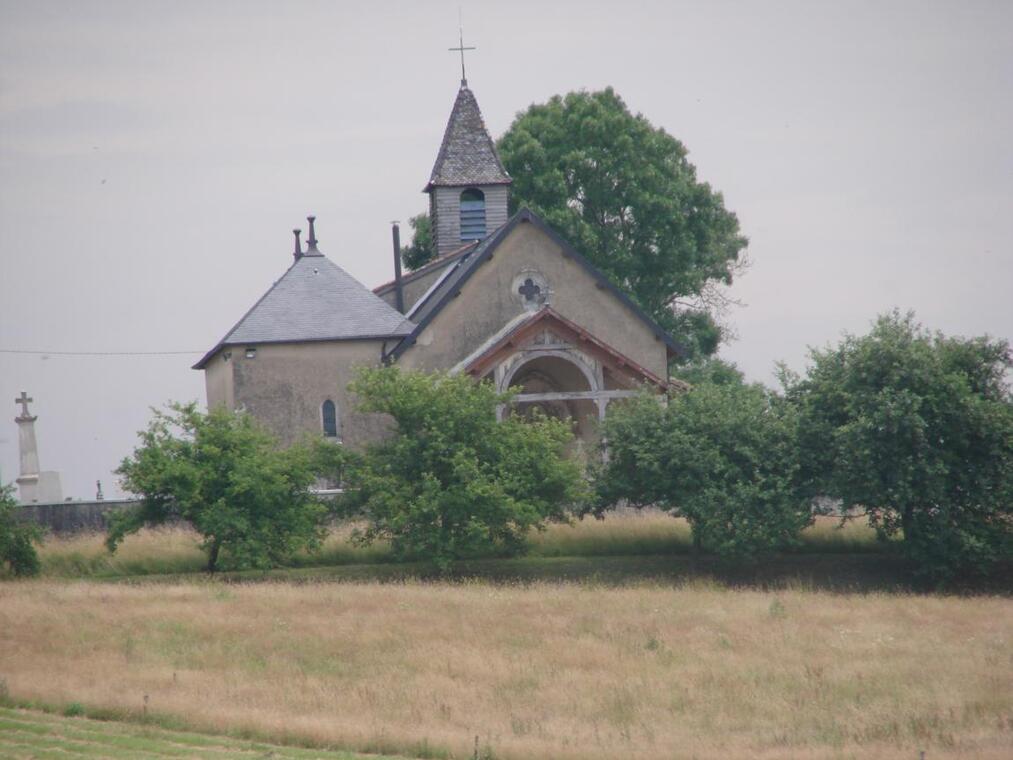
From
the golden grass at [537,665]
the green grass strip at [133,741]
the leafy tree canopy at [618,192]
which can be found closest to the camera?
the green grass strip at [133,741]

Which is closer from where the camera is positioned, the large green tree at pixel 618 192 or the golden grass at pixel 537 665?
the golden grass at pixel 537 665

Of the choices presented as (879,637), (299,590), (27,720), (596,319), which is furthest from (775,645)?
(596,319)

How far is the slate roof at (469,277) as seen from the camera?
47.0m

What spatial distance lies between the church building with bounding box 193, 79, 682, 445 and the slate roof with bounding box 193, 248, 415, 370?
0.15 feet

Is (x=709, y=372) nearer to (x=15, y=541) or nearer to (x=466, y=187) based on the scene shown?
(x=466, y=187)

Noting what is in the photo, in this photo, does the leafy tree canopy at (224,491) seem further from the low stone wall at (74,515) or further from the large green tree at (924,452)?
the large green tree at (924,452)

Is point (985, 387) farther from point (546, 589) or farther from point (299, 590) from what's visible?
point (299, 590)

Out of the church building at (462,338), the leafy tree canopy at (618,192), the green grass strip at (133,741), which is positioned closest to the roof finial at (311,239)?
the church building at (462,338)

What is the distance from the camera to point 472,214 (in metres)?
56.0

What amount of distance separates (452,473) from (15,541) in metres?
10.4

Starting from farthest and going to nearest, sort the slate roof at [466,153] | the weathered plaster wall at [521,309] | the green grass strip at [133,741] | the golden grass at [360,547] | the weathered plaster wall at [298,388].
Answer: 1. the slate roof at [466,153]
2. the weathered plaster wall at [521,309]
3. the weathered plaster wall at [298,388]
4. the golden grass at [360,547]
5. the green grass strip at [133,741]

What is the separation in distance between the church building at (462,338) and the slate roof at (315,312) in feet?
0.15

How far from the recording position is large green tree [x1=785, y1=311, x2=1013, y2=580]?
122 feet

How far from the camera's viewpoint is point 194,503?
37031mm
